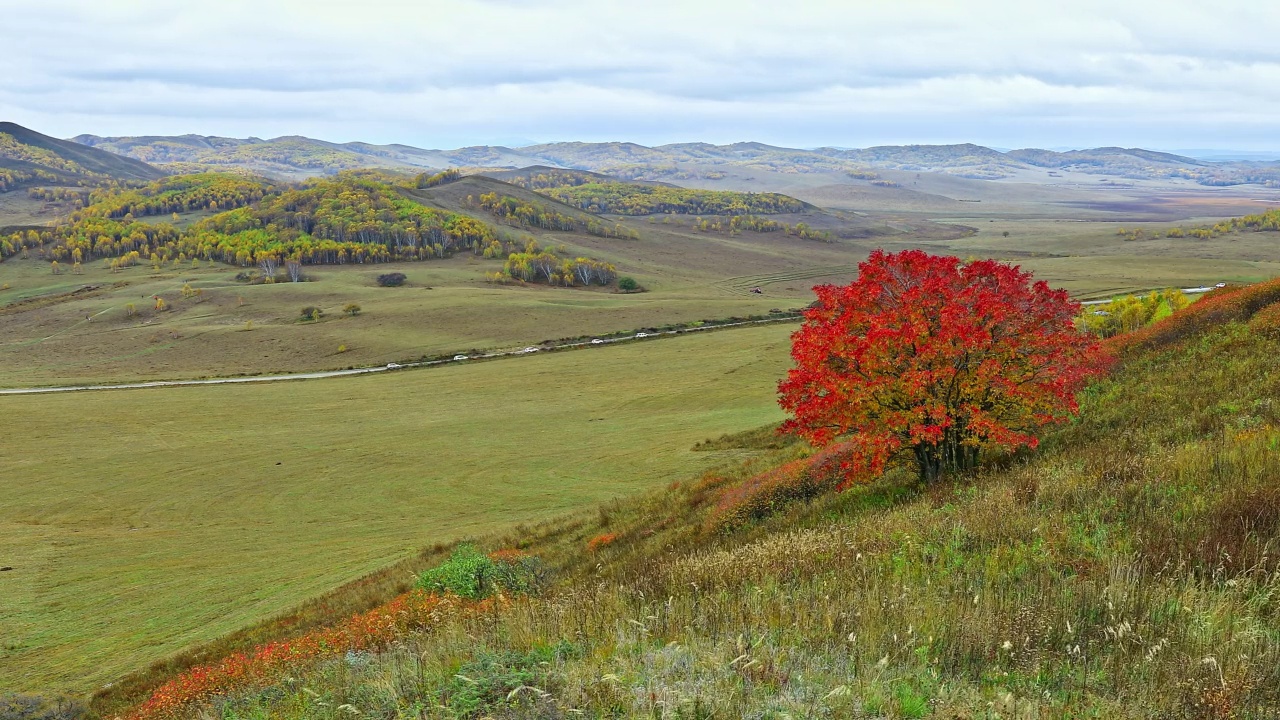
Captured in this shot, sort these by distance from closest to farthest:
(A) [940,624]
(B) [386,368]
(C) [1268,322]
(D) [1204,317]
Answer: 1. (A) [940,624]
2. (C) [1268,322]
3. (D) [1204,317]
4. (B) [386,368]

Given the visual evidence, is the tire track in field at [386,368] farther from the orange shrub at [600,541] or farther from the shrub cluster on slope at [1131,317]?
the orange shrub at [600,541]

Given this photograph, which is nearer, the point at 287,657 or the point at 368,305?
the point at 287,657

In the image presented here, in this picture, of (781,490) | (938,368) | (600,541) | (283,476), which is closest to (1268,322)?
(938,368)

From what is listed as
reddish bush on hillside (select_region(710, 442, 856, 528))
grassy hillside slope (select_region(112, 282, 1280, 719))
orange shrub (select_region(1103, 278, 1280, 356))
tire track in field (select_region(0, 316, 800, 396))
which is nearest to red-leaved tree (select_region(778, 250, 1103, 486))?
reddish bush on hillside (select_region(710, 442, 856, 528))

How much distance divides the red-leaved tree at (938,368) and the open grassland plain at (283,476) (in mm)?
17669

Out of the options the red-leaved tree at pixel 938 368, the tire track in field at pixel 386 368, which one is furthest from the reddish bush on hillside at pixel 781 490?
the tire track in field at pixel 386 368

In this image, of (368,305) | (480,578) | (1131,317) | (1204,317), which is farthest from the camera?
(368,305)

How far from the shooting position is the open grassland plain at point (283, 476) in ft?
A: 81.1

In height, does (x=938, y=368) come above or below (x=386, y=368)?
above

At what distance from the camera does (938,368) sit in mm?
17266

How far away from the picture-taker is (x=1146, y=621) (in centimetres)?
627

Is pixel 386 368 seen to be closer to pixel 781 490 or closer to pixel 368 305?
pixel 368 305

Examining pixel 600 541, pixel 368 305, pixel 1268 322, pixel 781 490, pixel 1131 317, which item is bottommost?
pixel 600 541

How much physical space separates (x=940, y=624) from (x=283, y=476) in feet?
144
